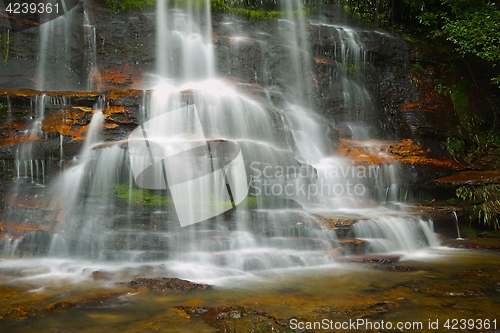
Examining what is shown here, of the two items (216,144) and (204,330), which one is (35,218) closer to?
(216,144)

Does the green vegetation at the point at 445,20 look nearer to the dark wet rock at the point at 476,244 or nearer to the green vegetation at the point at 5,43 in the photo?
the dark wet rock at the point at 476,244

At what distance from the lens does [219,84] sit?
12180 mm

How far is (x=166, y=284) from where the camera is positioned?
4988 mm

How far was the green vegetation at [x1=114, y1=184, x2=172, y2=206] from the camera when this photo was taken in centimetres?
694

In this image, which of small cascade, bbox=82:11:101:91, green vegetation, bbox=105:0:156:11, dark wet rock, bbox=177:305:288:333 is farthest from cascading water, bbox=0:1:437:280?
green vegetation, bbox=105:0:156:11

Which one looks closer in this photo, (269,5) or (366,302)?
(366,302)

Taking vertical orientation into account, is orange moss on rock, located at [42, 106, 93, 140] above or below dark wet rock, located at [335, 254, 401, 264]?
above

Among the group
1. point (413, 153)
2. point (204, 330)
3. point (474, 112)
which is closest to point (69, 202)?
point (204, 330)

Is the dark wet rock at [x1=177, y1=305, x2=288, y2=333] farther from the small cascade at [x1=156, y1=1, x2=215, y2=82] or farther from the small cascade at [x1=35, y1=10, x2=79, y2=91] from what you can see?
the small cascade at [x1=35, y1=10, x2=79, y2=91]

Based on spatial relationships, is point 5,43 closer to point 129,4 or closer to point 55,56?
point 55,56

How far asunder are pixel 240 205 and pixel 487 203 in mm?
5715

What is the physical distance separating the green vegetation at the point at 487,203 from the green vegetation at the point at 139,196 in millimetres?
6838

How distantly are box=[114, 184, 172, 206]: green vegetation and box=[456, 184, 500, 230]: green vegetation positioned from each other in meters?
6.84

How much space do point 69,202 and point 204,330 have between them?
4396 millimetres
